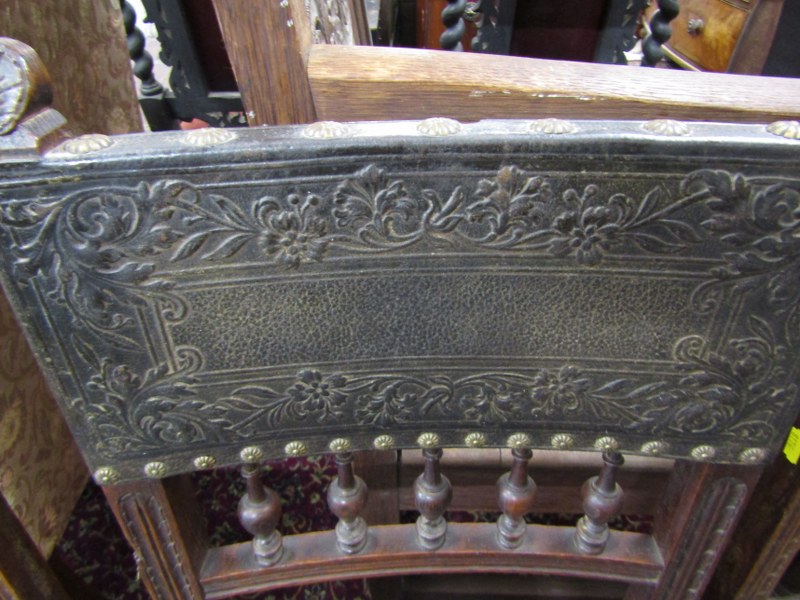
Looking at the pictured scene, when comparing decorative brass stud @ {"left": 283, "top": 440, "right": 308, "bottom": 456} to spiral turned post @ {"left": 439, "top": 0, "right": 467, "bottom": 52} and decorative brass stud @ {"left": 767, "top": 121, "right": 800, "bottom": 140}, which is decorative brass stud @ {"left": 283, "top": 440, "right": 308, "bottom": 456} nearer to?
decorative brass stud @ {"left": 767, "top": 121, "right": 800, "bottom": 140}

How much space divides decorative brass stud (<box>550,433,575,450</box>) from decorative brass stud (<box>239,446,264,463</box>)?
9.7 inches

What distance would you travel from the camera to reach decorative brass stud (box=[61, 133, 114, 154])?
0.43 metres

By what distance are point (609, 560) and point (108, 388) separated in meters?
0.53

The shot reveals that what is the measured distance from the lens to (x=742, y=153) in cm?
43

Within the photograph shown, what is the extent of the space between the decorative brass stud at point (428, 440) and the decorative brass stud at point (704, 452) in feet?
0.71

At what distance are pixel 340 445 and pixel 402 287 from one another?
171mm

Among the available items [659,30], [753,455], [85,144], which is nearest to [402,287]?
[85,144]

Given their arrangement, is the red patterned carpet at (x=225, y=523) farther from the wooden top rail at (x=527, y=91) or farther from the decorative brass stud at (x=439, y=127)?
the decorative brass stud at (x=439, y=127)

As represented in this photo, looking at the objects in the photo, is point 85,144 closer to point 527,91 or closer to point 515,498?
point 527,91

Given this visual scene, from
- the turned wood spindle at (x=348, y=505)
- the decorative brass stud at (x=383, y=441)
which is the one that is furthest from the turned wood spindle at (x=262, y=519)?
the decorative brass stud at (x=383, y=441)

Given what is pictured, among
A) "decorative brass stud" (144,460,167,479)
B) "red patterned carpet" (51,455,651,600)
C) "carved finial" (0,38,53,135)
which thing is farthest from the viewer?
"red patterned carpet" (51,455,651,600)

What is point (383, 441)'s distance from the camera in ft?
1.91

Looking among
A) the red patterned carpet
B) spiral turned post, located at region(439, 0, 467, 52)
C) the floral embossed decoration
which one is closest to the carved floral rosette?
the floral embossed decoration

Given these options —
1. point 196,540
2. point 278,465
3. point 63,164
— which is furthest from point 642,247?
point 278,465
